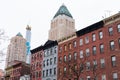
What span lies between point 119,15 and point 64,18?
119m

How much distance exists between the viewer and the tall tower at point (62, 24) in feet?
536

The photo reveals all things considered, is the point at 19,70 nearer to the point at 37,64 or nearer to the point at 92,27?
the point at 37,64

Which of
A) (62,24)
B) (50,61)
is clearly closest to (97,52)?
(50,61)

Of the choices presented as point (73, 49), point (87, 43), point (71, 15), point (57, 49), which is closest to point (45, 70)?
point (57, 49)

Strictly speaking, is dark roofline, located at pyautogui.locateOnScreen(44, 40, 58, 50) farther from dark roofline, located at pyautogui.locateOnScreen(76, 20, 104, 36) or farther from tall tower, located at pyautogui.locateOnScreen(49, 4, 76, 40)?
tall tower, located at pyautogui.locateOnScreen(49, 4, 76, 40)

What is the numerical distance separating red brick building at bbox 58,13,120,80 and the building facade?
214 inches

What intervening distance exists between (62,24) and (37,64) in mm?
94858

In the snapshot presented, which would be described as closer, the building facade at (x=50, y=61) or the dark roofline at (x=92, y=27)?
the dark roofline at (x=92, y=27)

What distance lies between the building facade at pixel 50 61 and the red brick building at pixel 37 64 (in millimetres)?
2182

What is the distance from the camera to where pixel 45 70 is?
69.4m

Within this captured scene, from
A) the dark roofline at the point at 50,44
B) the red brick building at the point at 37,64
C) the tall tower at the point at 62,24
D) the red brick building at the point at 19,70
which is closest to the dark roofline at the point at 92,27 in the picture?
the dark roofline at the point at 50,44

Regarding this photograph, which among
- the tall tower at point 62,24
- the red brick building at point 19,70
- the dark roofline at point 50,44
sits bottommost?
the red brick building at point 19,70

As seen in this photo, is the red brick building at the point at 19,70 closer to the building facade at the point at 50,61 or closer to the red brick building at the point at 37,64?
the red brick building at the point at 37,64

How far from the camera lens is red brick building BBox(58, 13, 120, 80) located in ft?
157
